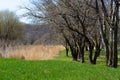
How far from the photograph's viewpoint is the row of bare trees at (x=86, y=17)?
22375 millimetres

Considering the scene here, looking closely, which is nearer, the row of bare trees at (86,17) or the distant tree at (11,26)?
the row of bare trees at (86,17)

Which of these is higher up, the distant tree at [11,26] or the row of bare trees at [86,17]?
the distant tree at [11,26]

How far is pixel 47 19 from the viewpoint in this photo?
2903 cm

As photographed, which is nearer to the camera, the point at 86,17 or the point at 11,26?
the point at 86,17

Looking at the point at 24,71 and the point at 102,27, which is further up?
the point at 102,27

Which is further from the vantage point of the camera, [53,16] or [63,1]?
[53,16]

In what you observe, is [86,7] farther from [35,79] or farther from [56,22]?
[35,79]

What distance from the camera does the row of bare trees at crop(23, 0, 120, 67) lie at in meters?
22.4

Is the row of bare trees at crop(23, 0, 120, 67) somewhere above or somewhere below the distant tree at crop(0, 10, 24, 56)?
below

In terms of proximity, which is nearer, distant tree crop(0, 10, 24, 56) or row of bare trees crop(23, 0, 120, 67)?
row of bare trees crop(23, 0, 120, 67)

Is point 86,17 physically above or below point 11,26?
below

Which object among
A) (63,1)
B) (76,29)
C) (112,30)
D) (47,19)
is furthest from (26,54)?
(112,30)

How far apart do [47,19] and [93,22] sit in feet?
13.3

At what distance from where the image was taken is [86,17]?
25406mm
